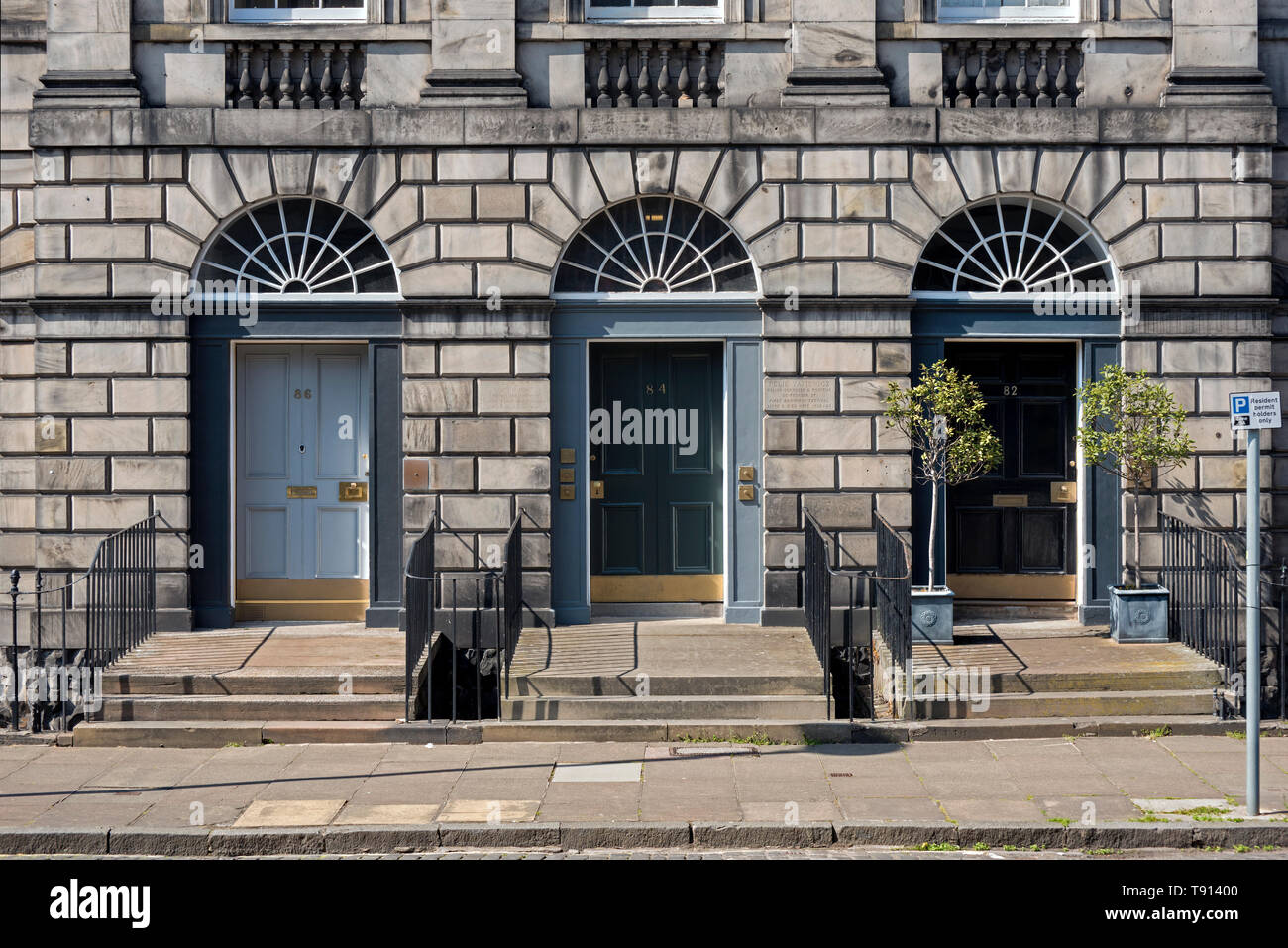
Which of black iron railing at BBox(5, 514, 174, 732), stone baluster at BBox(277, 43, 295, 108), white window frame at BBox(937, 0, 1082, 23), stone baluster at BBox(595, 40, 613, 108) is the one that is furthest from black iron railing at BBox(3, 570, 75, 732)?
white window frame at BBox(937, 0, 1082, 23)

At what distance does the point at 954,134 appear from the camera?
1248 cm

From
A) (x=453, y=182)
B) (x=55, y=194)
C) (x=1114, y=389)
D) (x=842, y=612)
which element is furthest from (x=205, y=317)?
(x=1114, y=389)

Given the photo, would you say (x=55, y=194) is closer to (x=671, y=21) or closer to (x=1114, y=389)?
(x=671, y=21)

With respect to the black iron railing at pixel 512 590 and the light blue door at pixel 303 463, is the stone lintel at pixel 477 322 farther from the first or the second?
the black iron railing at pixel 512 590

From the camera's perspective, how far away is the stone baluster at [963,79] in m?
12.6

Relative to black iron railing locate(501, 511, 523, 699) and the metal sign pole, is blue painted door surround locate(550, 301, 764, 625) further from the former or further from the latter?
the metal sign pole

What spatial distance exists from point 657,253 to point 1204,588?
6063mm

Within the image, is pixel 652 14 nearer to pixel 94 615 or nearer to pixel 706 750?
pixel 706 750

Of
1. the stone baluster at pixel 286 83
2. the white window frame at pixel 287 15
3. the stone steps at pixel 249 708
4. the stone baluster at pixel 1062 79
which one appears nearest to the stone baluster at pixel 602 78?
the white window frame at pixel 287 15

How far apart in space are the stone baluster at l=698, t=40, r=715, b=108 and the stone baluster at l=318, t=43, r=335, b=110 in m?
3.56

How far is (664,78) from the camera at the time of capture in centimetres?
1259

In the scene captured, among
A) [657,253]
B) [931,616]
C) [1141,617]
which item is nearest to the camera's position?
[931,616]

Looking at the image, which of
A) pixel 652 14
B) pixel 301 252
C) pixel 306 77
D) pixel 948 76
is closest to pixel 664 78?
pixel 652 14

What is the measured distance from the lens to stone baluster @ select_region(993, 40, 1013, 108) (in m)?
12.6
